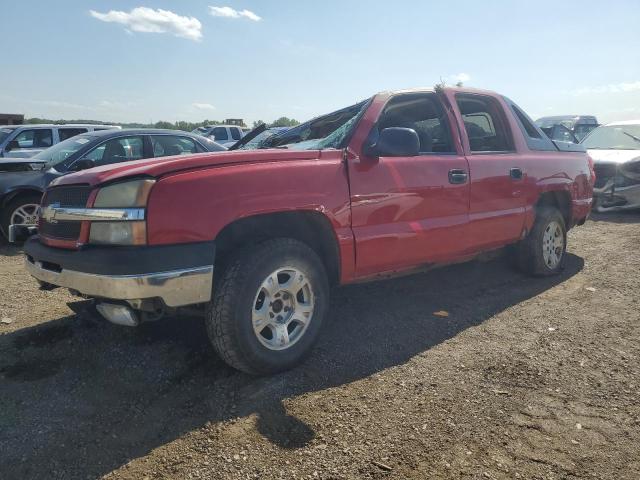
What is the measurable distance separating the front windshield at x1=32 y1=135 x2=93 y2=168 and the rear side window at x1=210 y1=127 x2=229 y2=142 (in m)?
11.7

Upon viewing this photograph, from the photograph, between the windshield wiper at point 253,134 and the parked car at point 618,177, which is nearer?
the windshield wiper at point 253,134

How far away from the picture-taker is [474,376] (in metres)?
2.98

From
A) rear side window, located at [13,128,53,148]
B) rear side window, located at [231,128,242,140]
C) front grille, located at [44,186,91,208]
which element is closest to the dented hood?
front grille, located at [44,186,91,208]

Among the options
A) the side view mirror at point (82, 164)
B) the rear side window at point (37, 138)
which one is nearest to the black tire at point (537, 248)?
the side view mirror at point (82, 164)

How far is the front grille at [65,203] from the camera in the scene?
2813 millimetres

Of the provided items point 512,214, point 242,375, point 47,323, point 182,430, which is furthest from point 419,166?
point 47,323

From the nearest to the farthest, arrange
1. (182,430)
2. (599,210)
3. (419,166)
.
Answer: (182,430) < (419,166) < (599,210)

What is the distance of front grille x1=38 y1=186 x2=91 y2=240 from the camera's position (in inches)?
111

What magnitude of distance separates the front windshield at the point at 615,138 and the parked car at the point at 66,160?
8.63 m

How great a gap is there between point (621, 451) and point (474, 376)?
865 mm

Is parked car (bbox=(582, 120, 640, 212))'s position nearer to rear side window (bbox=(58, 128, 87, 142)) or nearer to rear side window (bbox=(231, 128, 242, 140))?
rear side window (bbox=(58, 128, 87, 142))

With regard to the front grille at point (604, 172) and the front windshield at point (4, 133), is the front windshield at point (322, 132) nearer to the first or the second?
the front grille at point (604, 172)

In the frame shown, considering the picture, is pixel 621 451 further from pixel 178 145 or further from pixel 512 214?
pixel 178 145

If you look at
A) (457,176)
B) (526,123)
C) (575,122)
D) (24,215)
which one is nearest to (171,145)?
(24,215)
